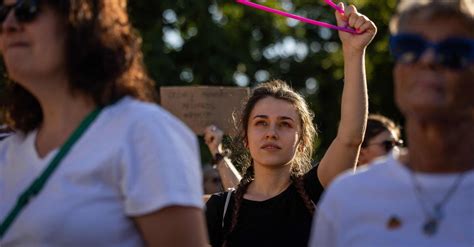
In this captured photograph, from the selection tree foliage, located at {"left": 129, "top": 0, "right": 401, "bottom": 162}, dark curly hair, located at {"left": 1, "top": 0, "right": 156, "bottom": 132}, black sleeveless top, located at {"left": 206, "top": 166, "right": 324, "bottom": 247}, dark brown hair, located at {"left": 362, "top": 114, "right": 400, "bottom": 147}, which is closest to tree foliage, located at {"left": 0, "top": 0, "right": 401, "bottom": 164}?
tree foliage, located at {"left": 129, "top": 0, "right": 401, "bottom": 162}

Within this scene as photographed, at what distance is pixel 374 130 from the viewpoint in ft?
24.4

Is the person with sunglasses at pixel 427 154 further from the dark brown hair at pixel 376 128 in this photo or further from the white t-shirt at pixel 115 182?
the dark brown hair at pixel 376 128

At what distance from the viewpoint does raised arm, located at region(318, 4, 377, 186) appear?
4809 millimetres

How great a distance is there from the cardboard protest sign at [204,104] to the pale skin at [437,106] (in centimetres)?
440

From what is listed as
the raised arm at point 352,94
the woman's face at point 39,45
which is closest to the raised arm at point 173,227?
the woman's face at point 39,45

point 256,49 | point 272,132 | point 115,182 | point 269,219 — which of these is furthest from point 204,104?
point 256,49

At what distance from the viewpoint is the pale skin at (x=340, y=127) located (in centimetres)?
483

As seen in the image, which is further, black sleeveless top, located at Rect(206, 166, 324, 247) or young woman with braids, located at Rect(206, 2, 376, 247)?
black sleeveless top, located at Rect(206, 166, 324, 247)

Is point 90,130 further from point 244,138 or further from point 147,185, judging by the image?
point 244,138

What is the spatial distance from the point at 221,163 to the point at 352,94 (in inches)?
83.2

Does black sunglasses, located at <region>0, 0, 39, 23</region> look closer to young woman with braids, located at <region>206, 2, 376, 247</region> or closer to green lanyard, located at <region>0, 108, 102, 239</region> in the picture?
green lanyard, located at <region>0, 108, 102, 239</region>

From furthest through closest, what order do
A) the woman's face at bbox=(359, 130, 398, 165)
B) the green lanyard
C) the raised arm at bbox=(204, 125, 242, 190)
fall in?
the woman's face at bbox=(359, 130, 398, 165), the raised arm at bbox=(204, 125, 242, 190), the green lanyard

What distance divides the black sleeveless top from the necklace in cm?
213

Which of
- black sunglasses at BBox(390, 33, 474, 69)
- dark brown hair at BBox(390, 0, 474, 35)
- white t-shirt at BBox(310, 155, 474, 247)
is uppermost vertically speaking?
dark brown hair at BBox(390, 0, 474, 35)
